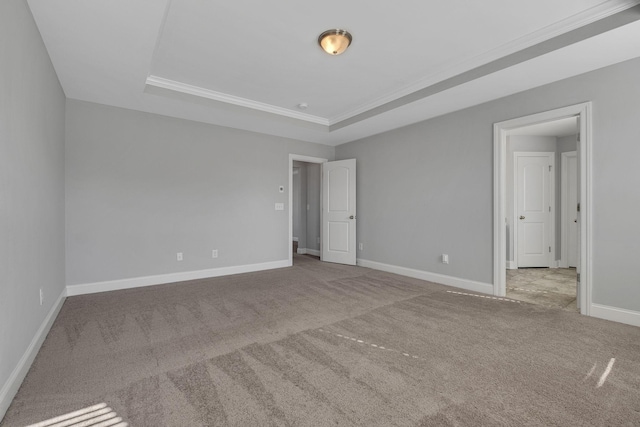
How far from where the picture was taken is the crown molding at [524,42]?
7.51 feet

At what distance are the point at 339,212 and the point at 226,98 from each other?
2.98m

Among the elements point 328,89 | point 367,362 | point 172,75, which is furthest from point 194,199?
point 367,362

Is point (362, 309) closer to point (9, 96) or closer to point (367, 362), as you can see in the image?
point (367, 362)

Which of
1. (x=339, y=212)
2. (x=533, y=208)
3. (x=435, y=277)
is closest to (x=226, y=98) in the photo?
(x=339, y=212)

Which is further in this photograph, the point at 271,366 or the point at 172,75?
the point at 172,75

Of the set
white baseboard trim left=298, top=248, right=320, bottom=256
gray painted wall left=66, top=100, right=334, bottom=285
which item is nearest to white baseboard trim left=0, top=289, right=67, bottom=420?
gray painted wall left=66, top=100, right=334, bottom=285

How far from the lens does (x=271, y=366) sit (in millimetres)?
2008

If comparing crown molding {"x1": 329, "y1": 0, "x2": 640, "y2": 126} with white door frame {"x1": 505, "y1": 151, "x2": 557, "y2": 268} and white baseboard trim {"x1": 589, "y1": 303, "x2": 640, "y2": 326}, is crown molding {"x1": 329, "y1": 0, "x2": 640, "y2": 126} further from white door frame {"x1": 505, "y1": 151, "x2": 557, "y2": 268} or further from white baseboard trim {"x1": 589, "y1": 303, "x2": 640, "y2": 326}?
white door frame {"x1": 505, "y1": 151, "x2": 557, "y2": 268}

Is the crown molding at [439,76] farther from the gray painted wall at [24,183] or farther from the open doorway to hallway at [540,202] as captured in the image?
the open doorway to hallway at [540,202]

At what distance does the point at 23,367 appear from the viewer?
187cm

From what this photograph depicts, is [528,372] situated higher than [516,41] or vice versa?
[516,41]

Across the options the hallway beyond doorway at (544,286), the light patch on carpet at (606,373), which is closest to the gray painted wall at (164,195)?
the hallway beyond doorway at (544,286)

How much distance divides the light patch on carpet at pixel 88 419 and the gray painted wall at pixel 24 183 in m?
0.30

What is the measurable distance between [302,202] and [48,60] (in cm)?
555
